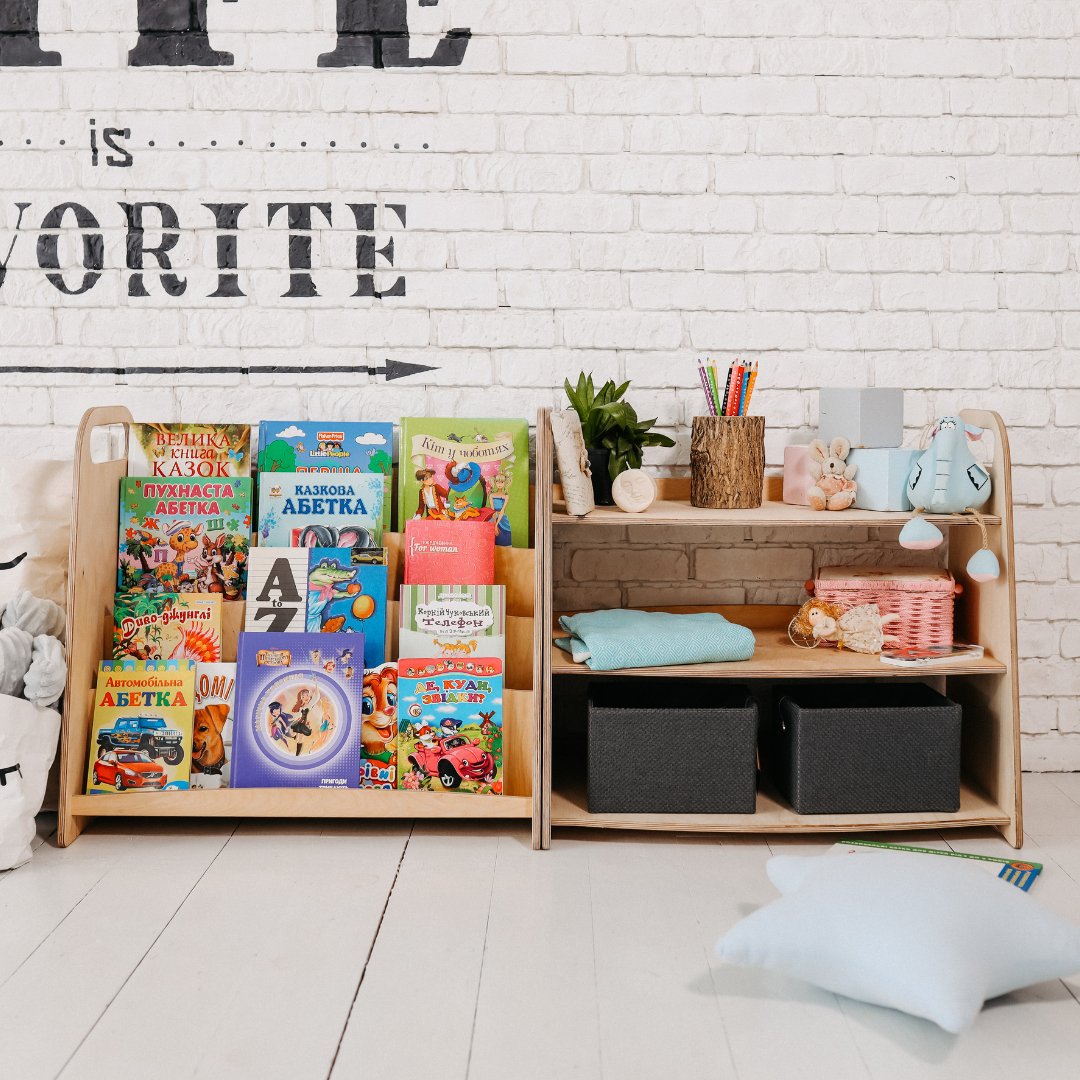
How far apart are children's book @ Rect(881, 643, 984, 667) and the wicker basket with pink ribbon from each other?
0.03 meters

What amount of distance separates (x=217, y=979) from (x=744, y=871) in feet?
2.91

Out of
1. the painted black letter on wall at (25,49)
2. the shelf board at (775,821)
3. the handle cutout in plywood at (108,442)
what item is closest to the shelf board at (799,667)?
the shelf board at (775,821)

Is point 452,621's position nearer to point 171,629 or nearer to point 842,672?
point 171,629

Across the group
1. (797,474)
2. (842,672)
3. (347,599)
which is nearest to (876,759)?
(842,672)

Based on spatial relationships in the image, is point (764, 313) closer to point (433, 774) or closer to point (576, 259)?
point (576, 259)

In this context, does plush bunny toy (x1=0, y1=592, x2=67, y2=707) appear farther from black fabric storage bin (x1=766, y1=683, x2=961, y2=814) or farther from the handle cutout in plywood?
black fabric storage bin (x1=766, y1=683, x2=961, y2=814)

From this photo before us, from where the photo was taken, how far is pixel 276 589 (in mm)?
2090

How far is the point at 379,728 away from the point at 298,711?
0.51 feet

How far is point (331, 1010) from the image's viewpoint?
1.39m

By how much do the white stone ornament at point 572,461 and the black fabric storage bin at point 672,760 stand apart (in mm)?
378

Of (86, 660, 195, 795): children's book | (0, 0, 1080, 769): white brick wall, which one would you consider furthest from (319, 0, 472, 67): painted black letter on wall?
(86, 660, 195, 795): children's book

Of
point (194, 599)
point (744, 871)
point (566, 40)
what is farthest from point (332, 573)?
point (566, 40)

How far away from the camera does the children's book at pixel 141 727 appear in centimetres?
199

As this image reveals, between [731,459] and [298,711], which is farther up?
[731,459]
